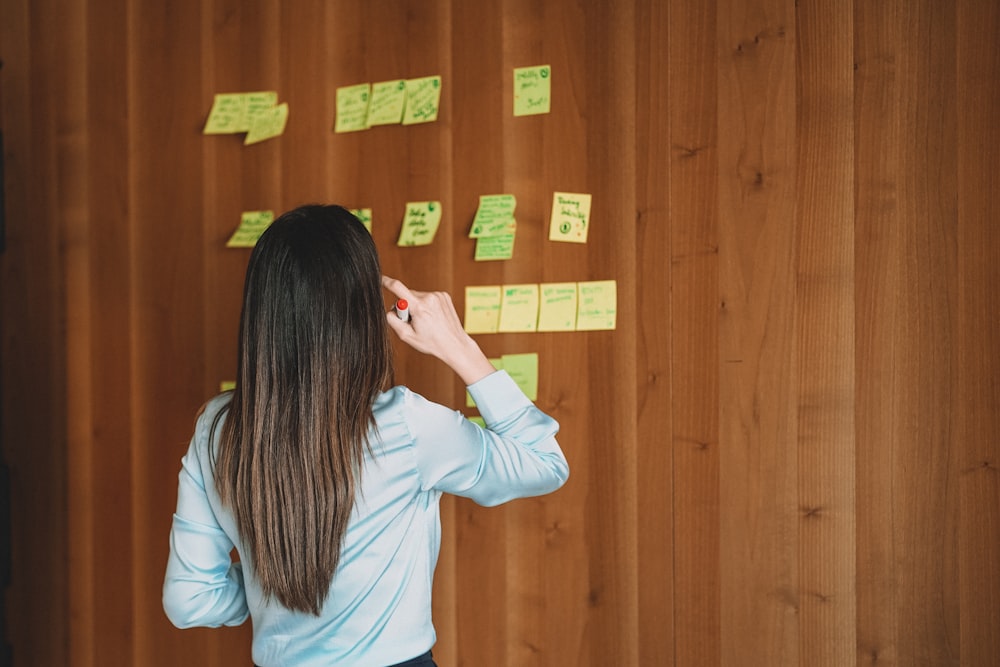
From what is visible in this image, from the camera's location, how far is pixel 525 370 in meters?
1.82

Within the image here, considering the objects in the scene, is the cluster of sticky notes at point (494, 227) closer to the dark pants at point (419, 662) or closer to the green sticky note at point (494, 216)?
the green sticky note at point (494, 216)

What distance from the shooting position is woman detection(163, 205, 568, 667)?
1.16m

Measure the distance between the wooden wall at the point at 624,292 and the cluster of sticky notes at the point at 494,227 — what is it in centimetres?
4

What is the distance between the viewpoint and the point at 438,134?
1896mm

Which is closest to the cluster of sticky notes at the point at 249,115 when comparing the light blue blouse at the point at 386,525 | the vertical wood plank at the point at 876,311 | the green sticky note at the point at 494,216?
the green sticky note at the point at 494,216

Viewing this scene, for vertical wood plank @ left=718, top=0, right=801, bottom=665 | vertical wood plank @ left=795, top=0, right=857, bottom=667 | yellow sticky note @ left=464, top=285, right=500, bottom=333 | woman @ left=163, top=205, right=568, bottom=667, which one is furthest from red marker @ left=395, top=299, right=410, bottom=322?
vertical wood plank @ left=795, top=0, right=857, bottom=667

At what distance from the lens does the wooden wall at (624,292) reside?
1556 millimetres

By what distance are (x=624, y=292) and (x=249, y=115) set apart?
110 cm

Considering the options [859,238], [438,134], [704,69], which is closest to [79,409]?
[438,134]

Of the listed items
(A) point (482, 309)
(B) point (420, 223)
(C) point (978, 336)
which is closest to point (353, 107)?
(B) point (420, 223)

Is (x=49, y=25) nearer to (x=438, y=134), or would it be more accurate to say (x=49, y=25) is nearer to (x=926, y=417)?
(x=438, y=134)

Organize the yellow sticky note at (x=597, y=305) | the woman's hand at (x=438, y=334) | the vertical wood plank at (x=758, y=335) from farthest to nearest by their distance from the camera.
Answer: the yellow sticky note at (x=597, y=305), the vertical wood plank at (x=758, y=335), the woman's hand at (x=438, y=334)

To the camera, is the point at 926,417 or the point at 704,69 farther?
the point at 704,69

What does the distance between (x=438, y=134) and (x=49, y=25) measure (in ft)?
4.14
